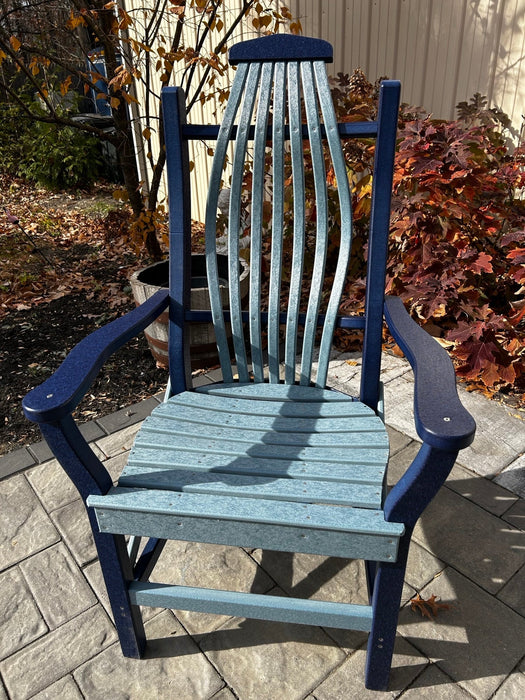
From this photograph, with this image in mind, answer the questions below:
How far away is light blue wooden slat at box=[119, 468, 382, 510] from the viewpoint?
3.77 ft

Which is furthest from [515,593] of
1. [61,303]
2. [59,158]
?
[59,158]

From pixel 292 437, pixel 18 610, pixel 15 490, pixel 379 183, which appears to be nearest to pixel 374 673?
pixel 292 437

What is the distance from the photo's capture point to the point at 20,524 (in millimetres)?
1861

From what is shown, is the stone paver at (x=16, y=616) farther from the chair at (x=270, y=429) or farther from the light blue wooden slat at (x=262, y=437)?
the light blue wooden slat at (x=262, y=437)

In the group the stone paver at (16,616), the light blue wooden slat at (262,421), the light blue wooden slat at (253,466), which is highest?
the light blue wooden slat at (253,466)

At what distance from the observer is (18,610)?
5.12 feet

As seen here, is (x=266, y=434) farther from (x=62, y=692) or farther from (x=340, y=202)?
(x=62, y=692)

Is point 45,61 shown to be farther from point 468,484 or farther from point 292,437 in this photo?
point 468,484

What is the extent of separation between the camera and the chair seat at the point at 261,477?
1.09m

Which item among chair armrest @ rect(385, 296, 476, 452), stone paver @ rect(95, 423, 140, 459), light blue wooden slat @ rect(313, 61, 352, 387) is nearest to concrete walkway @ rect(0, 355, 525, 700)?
stone paver @ rect(95, 423, 140, 459)

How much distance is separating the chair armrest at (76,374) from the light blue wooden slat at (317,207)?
49cm

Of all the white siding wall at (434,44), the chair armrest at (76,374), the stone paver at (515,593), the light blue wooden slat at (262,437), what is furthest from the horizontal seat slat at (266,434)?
the white siding wall at (434,44)

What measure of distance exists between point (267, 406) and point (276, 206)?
24.4 inches

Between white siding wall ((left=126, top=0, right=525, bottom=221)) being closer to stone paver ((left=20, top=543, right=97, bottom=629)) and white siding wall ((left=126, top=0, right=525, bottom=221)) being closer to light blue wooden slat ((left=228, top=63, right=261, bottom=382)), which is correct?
light blue wooden slat ((left=228, top=63, right=261, bottom=382))
